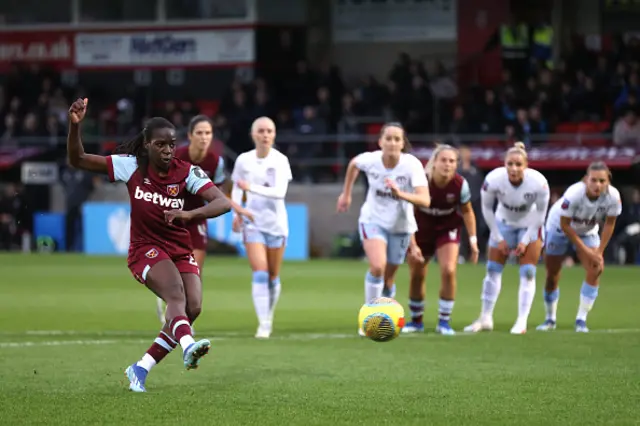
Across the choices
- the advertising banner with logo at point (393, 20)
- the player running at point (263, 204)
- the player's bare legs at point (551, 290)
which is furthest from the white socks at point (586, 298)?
the advertising banner with logo at point (393, 20)

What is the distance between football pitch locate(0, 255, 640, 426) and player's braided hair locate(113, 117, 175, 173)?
1.77 meters

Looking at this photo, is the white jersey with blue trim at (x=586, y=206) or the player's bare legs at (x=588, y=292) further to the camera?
the player's bare legs at (x=588, y=292)

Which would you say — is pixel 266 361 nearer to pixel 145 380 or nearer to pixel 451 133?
pixel 145 380

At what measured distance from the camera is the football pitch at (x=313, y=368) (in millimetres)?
9500

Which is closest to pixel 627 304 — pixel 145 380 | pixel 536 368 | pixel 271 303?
pixel 271 303

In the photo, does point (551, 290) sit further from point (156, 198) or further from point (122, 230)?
point (122, 230)

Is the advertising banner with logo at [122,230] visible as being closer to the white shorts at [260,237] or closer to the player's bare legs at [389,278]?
the player's bare legs at [389,278]

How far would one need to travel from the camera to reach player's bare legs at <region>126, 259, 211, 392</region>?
1033 centimetres

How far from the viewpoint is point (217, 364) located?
12547 millimetres

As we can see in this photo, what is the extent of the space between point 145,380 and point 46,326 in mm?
5706

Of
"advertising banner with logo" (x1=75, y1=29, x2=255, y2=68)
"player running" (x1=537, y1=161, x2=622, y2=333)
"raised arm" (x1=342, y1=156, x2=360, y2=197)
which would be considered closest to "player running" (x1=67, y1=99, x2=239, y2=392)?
"raised arm" (x1=342, y1=156, x2=360, y2=197)

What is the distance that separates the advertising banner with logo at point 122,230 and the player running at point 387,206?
1532 cm

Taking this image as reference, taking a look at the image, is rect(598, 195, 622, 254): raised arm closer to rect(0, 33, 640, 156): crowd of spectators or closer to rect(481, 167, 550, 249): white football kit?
rect(481, 167, 550, 249): white football kit

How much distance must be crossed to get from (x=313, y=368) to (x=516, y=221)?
456cm
